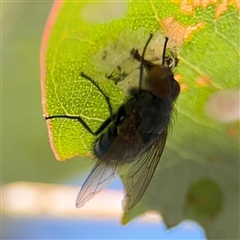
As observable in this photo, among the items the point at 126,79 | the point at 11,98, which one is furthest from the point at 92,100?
the point at 11,98

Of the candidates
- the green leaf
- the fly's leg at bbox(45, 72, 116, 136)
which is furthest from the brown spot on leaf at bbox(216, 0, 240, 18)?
the fly's leg at bbox(45, 72, 116, 136)

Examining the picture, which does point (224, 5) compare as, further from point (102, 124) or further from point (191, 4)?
point (102, 124)

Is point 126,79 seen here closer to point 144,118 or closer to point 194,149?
point 144,118

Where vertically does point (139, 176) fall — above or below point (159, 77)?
below

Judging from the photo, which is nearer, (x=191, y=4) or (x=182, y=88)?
(x=191, y=4)

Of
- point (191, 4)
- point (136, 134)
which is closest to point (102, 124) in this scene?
point (136, 134)

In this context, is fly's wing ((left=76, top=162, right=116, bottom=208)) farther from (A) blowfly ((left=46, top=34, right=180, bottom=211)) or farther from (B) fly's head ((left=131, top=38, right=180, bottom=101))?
(B) fly's head ((left=131, top=38, right=180, bottom=101))
